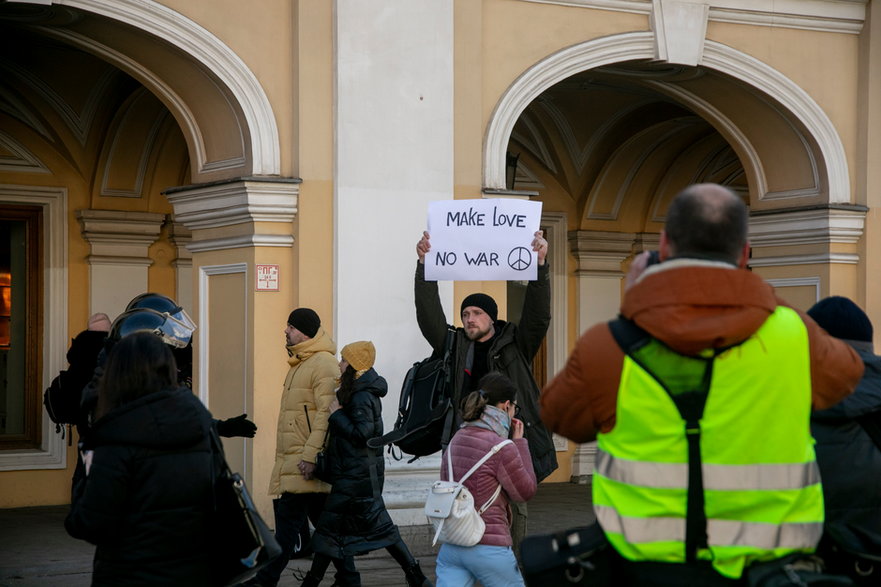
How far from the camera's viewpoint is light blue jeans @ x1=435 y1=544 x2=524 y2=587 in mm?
5809

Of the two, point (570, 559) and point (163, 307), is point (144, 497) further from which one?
point (163, 307)

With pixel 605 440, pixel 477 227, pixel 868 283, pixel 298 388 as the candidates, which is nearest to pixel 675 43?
pixel 868 283

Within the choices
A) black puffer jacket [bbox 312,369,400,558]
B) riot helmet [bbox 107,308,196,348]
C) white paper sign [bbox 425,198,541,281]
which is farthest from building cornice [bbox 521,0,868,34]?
riot helmet [bbox 107,308,196,348]

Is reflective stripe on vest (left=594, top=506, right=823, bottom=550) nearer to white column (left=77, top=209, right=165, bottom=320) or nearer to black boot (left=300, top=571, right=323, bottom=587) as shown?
black boot (left=300, top=571, right=323, bottom=587)

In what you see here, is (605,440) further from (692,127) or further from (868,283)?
(692,127)

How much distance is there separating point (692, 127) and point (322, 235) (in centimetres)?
600

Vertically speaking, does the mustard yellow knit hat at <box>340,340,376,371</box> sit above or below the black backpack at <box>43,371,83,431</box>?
above

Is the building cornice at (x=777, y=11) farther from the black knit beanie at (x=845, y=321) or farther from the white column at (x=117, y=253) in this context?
the black knit beanie at (x=845, y=321)

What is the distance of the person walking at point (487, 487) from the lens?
5.82m

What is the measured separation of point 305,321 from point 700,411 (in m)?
5.05

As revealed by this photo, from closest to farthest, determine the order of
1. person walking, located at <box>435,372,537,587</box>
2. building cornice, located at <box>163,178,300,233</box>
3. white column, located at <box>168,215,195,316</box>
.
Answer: person walking, located at <box>435,372,537,587</box>, building cornice, located at <box>163,178,300,233</box>, white column, located at <box>168,215,195,316</box>

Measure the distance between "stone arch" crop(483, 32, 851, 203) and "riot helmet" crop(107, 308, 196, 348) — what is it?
386 cm

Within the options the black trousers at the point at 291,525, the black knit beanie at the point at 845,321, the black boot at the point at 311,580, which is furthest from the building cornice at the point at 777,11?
the black knit beanie at the point at 845,321

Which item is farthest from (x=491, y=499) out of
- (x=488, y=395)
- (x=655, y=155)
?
(x=655, y=155)
